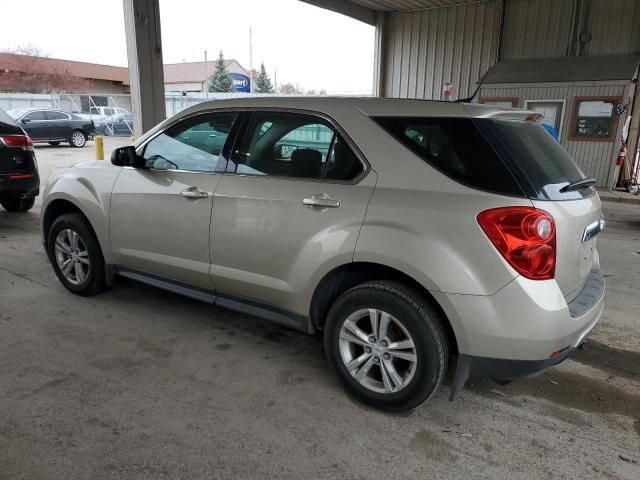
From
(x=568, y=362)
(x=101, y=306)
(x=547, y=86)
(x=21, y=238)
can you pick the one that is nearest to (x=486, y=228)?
(x=568, y=362)

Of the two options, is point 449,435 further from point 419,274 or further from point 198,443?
point 198,443

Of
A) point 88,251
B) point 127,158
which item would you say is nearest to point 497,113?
point 127,158

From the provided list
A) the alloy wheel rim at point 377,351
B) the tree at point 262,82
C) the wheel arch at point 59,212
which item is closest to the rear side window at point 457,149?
the alloy wheel rim at point 377,351

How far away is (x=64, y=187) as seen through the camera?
421 centimetres

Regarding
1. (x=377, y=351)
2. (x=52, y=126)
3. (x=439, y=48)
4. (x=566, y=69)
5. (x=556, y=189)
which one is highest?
(x=439, y=48)

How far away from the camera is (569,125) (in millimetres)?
12023

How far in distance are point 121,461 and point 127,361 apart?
41.1 inches

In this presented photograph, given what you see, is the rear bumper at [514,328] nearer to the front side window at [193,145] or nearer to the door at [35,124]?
the front side window at [193,145]

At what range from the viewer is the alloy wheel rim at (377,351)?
263 cm

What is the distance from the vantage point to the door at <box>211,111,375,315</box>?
2.76 metres

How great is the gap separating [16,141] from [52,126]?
14.5 metres

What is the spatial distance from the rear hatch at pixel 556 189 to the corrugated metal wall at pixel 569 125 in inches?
401

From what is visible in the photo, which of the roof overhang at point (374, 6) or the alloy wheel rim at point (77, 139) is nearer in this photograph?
the roof overhang at point (374, 6)

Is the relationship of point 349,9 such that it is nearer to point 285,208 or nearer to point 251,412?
point 285,208
